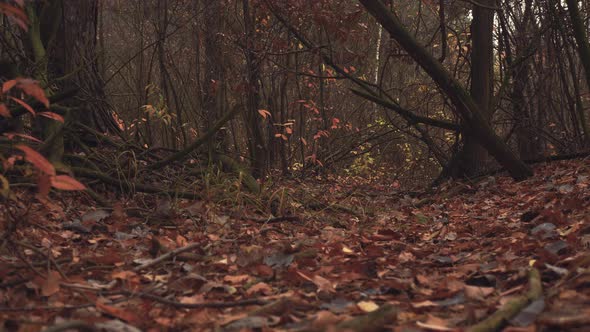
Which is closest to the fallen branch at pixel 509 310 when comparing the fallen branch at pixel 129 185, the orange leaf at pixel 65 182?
the orange leaf at pixel 65 182

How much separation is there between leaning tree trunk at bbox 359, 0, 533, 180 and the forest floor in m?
0.96

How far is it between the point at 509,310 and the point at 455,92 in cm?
350

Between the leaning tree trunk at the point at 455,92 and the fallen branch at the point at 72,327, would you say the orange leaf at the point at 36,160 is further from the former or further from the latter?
the leaning tree trunk at the point at 455,92

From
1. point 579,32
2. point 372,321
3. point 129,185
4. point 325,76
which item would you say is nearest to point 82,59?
point 129,185

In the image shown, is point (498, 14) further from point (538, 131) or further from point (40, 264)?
point (40, 264)

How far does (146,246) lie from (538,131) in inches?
200

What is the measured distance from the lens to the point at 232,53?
772 centimetres

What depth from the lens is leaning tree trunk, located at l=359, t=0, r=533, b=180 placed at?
4.38 m

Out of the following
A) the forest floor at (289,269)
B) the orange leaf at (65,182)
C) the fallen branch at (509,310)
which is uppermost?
the orange leaf at (65,182)

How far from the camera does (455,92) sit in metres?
4.65

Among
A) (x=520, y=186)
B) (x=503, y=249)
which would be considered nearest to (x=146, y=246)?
(x=503, y=249)

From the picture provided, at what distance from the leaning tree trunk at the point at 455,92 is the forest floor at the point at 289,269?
959mm

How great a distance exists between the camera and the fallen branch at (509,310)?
1.33 metres

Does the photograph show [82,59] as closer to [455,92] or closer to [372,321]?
[455,92]
